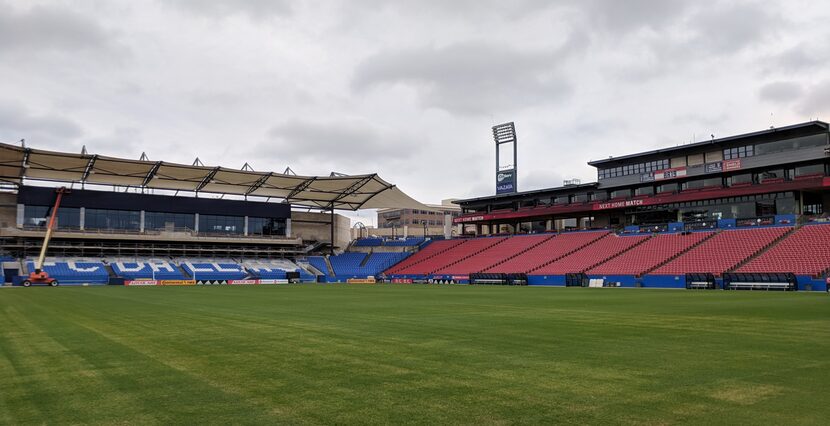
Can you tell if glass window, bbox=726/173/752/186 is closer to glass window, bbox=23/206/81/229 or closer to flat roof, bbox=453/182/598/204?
flat roof, bbox=453/182/598/204

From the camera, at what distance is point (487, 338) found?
13828 mm

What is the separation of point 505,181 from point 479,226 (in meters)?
11.0

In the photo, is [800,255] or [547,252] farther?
[547,252]

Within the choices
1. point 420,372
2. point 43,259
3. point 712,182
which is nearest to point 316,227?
point 43,259

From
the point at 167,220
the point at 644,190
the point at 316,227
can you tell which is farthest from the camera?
the point at 316,227

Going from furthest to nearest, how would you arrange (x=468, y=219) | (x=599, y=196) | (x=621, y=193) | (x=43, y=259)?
(x=468, y=219), (x=599, y=196), (x=621, y=193), (x=43, y=259)

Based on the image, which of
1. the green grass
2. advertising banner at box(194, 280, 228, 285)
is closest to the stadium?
the green grass

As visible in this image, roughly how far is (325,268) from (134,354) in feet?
252

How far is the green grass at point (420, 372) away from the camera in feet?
22.7

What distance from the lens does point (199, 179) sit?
244 ft

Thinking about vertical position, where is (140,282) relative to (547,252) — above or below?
below

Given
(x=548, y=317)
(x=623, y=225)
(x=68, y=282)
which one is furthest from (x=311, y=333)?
(x=623, y=225)

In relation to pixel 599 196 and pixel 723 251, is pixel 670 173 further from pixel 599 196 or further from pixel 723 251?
pixel 723 251

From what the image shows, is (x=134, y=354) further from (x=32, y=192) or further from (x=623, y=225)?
(x=32, y=192)
